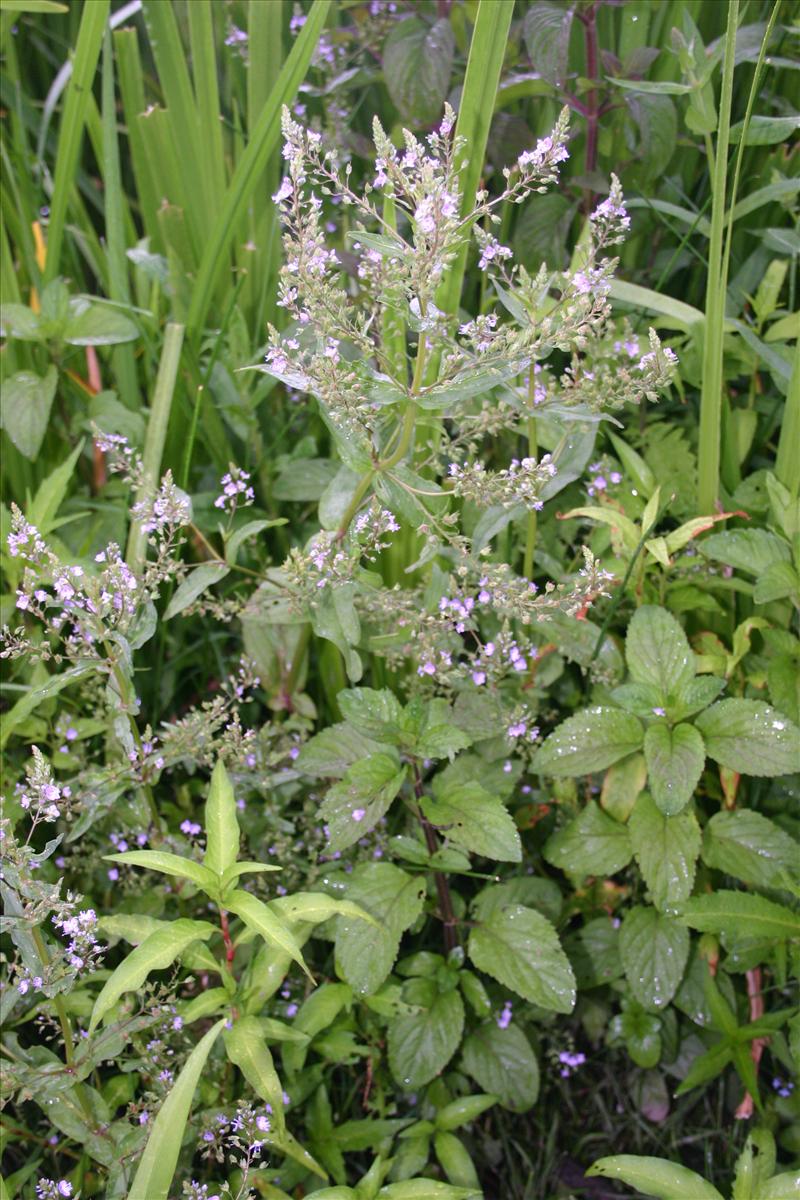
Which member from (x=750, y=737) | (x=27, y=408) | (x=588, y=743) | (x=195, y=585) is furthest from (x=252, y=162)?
(x=750, y=737)

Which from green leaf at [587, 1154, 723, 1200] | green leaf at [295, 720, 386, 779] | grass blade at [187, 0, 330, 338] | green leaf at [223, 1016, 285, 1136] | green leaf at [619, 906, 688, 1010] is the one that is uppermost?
grass blade at [187, 0, 330, 338]

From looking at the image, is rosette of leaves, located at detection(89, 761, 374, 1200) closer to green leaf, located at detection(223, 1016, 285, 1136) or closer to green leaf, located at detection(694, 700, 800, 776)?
green leaf, located at detection(223, 1016, 285, 1136)

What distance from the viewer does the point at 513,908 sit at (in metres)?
1.82

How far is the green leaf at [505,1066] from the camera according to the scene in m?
1.81

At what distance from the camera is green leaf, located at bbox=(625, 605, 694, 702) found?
1761mm

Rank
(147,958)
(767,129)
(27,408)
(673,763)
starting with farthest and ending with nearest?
(27,408) → (767,129) → (673,763) → (147,958)

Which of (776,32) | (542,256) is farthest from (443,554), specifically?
(776,32)

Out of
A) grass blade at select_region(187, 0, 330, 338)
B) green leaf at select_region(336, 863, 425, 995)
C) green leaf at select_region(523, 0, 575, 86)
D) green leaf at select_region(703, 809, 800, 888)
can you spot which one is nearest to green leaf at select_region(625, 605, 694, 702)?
green leaf at select_region(703, 809, 800, 888)

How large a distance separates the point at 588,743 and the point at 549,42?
3.89 feet

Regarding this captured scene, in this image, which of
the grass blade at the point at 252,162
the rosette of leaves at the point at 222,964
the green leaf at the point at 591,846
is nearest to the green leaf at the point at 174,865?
the rosette of leaves at the point at 222,964

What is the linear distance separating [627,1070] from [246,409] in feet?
4.65

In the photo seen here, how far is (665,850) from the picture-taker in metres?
1.70

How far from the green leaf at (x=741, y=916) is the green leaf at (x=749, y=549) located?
510 millimetres

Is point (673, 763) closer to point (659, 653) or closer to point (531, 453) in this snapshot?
point (659, 653)
